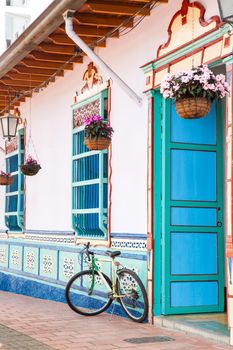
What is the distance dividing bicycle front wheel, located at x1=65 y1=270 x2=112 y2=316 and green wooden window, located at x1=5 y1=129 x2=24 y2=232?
12.4 ft

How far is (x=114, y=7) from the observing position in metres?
8.04

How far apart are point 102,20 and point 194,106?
110 inches

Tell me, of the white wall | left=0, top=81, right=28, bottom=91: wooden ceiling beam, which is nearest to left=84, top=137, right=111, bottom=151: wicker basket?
the white wall

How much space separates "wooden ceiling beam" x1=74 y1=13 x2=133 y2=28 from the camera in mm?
8461

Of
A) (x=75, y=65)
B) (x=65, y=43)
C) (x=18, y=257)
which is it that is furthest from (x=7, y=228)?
(x=65, y=43)

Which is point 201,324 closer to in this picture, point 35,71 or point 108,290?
point 108,290

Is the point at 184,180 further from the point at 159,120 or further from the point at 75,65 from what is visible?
the point at 75,65

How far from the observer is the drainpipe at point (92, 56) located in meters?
Result: 8.23

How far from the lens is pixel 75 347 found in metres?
6.71

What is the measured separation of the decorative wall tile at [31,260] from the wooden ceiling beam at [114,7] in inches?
232

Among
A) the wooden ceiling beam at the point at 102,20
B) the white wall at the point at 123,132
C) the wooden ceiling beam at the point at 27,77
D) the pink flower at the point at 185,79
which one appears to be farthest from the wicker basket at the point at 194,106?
the wooden ceiling beam at the point at 27,77

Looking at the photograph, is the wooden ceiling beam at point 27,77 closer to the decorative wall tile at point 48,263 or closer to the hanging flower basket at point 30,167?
the hanging flower basket at point 30,167

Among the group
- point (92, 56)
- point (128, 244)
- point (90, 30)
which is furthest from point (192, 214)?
point (90, 30)

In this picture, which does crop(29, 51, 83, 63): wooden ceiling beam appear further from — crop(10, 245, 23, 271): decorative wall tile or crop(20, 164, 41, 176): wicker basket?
crop(10, 245, 23, 271): decorative wall tile
